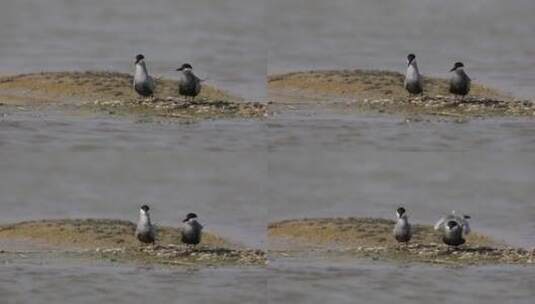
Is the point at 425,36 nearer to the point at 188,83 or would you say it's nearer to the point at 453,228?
the point at 453,228

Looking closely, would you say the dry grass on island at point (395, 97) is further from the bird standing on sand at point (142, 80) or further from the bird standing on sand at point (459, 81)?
the bird standing on sand at point (142, 80)

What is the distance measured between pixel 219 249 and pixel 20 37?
158cm

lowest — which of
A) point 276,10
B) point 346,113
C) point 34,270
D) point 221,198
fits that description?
point 34,270

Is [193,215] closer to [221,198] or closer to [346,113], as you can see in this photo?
[221,198]

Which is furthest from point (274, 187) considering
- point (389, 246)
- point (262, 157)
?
point (389, 246)

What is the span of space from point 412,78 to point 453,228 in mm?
844

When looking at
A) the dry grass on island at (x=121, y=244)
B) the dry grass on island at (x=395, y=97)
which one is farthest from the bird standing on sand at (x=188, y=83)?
the dry grass on island at (x=121, y=244)

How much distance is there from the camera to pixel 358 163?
20.3 feet

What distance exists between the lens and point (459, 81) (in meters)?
6.29

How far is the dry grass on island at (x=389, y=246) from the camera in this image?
620 cm

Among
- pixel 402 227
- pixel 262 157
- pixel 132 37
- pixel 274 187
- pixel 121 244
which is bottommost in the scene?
pixel 121 244

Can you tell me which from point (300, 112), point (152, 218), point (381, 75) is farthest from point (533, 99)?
point (152, 218)

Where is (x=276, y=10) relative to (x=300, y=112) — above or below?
above

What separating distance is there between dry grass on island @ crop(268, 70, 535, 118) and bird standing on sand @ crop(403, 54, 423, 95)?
0.03 meters
